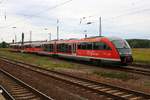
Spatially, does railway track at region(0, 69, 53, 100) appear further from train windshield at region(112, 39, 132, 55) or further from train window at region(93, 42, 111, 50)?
train window at region(93, 42, 111, 50)

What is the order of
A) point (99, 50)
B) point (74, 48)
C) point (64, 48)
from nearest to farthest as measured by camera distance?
1. point (99, 50)
2. point (74, 48)
3. point (64, 48)

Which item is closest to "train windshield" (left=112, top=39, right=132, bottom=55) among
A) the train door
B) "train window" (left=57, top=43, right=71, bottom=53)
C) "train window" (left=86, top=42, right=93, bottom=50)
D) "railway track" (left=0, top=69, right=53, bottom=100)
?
"train window" (left=86, top=42, right=93, bottom=50)

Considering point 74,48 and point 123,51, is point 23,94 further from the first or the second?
point 74,48

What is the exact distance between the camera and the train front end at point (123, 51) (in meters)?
23.3

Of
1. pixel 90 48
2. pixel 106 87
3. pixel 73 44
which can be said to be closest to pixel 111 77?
pixel 106 87

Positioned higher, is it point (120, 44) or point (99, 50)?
point (120, 44)

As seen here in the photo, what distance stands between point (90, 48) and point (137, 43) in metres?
106

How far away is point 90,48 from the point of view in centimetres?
2784

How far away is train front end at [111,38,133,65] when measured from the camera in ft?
76.5

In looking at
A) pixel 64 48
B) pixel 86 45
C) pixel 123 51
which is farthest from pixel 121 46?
pixel 64 48

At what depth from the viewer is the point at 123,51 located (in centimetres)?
2380

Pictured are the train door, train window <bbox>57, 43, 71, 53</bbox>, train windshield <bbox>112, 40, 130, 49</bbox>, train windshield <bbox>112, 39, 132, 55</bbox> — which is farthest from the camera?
train window <bbox>57, 43, 71, 53</bbox>

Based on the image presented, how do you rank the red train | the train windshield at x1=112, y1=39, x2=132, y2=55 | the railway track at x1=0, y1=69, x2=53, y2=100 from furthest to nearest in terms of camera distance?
the train windshield at x1=112, y1=39, x2=132, y2=55 → the red train → the railway track at x1=0, y1=69, x2=53, y2=100

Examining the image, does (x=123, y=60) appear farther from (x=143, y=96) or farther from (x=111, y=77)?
(x=143, y=96)
